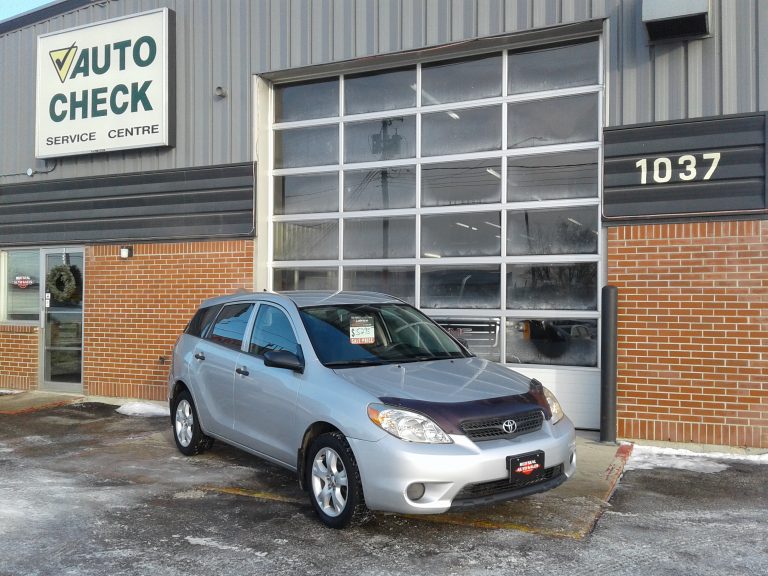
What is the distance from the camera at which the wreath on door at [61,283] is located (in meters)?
12.1

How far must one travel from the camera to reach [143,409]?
34.9ft

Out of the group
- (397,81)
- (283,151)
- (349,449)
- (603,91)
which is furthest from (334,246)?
(349,449)

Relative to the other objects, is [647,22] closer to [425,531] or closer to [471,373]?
[471,373]

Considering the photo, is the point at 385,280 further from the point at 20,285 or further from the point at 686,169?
the point at 20,285

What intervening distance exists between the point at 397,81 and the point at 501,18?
175 centimetres

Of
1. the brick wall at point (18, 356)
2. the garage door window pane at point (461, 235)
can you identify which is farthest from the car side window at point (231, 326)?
the brick wall at point (18, 356)

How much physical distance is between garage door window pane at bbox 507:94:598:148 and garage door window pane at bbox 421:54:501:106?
46 centimetres

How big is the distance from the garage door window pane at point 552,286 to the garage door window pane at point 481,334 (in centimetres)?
36

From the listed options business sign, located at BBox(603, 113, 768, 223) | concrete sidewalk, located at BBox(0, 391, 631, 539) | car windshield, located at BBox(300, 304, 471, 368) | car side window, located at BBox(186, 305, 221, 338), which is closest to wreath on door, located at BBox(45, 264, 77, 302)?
concrete sidewalk, located at BBox(0, 391, 631, 539)

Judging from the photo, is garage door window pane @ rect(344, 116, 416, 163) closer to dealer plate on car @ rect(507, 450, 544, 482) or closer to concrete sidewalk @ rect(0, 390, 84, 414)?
concrete sidewalk @ rect(0, 390, 84, 414)

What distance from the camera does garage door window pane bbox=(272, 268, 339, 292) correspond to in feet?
34.7

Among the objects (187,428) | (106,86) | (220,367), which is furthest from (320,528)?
(106,86)

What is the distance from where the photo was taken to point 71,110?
12.0 metres

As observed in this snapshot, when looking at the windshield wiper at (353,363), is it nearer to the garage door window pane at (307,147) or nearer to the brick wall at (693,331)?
the brick wall at (693,331)
